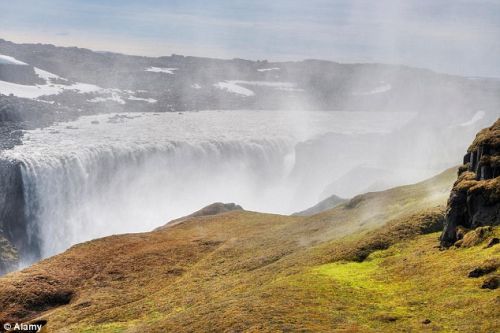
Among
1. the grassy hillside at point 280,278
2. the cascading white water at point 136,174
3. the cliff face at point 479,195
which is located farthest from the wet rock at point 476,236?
the cascading white water at point 136,174

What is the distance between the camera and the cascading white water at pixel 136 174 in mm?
114562

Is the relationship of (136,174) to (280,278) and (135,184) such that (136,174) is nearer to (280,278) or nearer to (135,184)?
(135,184)

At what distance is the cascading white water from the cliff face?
95372mm

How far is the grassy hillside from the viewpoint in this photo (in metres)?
22.3

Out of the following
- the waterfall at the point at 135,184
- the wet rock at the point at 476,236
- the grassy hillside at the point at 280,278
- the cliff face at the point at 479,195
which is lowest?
the waterfall at the point at 135,184

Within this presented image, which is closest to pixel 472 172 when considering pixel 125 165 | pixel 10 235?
pixel 10 235

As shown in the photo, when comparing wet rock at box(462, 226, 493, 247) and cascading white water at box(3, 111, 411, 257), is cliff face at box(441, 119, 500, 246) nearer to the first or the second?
wet rock at box(462, 226, 493, 247)

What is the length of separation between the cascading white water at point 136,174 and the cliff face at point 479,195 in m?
95.4

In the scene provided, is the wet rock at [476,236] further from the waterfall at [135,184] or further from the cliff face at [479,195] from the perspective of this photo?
the waterfall at [135,184]

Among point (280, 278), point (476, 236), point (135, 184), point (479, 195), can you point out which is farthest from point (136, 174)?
point (476, 236)

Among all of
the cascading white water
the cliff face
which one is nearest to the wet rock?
the cliff face

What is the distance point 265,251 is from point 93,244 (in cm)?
1652

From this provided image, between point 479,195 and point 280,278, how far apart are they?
11262 millimetres

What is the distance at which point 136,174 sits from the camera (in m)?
142
